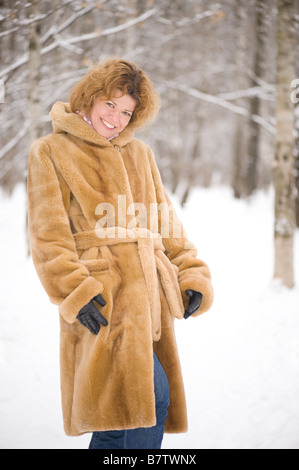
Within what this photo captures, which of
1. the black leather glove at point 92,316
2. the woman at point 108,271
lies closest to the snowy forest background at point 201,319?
the woman at point 108,271

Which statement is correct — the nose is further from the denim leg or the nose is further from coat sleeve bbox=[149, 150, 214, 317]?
the denim leg

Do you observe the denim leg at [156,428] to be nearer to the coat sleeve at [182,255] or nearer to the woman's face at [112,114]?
Result: the coat sleeve at [182,255]

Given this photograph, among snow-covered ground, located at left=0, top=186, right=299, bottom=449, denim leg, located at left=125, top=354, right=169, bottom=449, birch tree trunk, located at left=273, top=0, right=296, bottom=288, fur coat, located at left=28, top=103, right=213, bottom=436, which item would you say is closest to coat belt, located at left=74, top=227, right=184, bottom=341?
fur coat, located at left=28, top=103, right=213, bottom=436

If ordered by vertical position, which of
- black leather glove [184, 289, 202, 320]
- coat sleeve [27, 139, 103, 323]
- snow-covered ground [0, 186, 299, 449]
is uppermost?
coat sleeve [27, 139, 103, 323]

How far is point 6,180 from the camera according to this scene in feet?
52.7

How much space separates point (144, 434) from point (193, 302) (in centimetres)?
62

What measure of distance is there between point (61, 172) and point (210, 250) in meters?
5.58

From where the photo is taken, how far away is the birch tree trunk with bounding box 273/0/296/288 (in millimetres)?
4609

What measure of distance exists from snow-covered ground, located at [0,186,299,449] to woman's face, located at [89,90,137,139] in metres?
1.94

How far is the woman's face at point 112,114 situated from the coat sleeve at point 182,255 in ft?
0.99

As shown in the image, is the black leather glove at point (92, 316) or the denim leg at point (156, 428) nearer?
the black leather glove at point (92, 316)

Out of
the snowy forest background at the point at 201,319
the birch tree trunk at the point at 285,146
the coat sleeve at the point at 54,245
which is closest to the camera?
the coat sleeve at the point at 54,245

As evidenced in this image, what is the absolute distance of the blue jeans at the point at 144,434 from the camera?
1.72m

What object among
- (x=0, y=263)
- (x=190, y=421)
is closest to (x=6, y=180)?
(x=0, y=263)
